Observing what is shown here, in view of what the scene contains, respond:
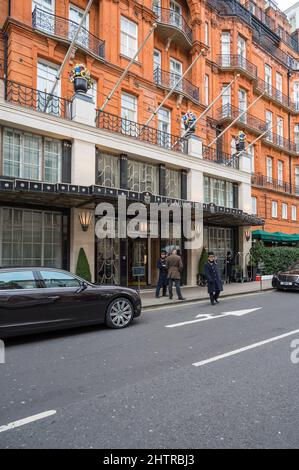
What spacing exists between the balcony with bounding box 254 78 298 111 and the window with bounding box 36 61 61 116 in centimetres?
1844

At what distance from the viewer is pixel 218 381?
4.34m

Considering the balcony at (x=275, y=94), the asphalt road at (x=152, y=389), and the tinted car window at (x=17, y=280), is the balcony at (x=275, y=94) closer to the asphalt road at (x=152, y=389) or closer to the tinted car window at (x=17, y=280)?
the asphalt road at (x=152, y=389)

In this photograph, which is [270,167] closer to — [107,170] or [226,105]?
[226,105]

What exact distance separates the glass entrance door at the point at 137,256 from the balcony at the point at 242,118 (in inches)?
495

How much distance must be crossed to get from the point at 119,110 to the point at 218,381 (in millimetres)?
14610

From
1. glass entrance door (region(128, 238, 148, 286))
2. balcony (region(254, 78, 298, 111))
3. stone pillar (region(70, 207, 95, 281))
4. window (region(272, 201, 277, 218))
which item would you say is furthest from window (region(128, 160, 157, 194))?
balcony (region(254, 78, 298, 111))

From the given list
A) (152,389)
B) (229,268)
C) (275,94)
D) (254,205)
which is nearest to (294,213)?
(254,205)

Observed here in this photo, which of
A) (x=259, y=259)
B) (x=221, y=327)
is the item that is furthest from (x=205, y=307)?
(x=259, y=259)

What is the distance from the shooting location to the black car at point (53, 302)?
615cm

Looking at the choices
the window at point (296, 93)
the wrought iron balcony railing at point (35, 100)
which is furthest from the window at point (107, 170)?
the window at point (296, 93)

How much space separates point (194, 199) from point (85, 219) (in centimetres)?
660

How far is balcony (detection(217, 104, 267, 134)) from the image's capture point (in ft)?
76.1

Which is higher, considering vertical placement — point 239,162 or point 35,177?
point 239,162
